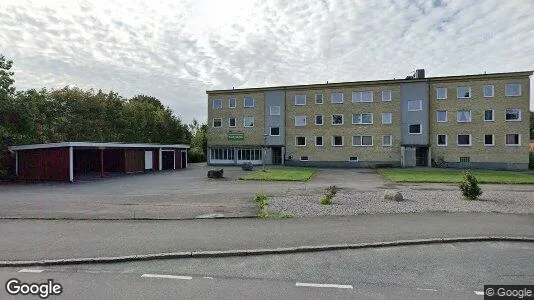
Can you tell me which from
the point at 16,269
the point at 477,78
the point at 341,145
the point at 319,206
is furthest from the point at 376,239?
the point at 477,78

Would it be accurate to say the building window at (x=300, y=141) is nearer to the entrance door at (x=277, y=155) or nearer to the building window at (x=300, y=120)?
the building window at (x=300, y=120)

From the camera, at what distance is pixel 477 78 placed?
3644 cm

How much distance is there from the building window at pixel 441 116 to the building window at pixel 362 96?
293 inches

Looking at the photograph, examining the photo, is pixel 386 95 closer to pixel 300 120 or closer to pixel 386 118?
pixel 386 118

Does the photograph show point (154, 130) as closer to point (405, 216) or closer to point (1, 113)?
point (1, 113)

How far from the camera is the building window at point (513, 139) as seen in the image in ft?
116

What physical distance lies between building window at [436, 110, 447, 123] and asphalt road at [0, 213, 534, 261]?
30605 millimetres

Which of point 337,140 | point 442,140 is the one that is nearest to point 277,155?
point 337,140

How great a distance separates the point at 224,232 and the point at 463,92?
1475 inches

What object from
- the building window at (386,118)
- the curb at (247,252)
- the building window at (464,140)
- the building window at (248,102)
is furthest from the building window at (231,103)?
the curb at (247,252)

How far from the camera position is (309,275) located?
5.68 metres

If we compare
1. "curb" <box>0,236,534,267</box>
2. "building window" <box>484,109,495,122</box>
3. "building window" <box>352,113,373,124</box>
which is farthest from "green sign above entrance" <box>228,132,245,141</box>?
"curb" <box>0,236,534,267</box>

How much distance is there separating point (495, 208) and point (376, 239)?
6355 mm

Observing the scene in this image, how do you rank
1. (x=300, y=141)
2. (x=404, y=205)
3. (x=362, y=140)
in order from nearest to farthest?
(x=404, y=205)
(x=362, y=140)
(x=300, y=141)
